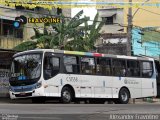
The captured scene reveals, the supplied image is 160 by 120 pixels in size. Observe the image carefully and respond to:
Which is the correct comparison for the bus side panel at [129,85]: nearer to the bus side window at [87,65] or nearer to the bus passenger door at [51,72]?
the bus side window at [87,65]

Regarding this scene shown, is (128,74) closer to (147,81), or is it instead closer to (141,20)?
(147,81)

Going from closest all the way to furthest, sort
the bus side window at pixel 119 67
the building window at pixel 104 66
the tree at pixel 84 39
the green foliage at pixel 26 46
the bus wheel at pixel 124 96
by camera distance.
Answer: the building window at pixel 104 66 → the bus side window at pixel 119 67 → the bus wheel at pixel 124 96 → the green foliage at pixel 26 46 → the tree at pixel 84 39

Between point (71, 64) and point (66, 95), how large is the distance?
1.88m

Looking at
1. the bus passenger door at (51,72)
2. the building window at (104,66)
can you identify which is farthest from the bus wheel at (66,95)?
the building window at (104,66)

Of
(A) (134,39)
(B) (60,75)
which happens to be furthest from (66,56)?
(A) (134,39)

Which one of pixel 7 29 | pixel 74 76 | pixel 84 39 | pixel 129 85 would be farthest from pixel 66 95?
pixel 7 29

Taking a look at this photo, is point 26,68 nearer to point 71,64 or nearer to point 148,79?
point 71,64

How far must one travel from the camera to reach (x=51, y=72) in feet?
91.0

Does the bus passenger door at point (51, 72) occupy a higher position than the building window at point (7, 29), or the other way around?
the building window at point (7, 29)

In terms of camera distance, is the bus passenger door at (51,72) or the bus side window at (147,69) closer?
the bus passenger door at (51,72)

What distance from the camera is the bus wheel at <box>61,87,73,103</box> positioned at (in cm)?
2815

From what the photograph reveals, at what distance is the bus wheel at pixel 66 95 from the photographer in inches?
1108

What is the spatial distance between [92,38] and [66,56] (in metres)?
14.6

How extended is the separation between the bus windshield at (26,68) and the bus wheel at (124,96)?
277 inches
